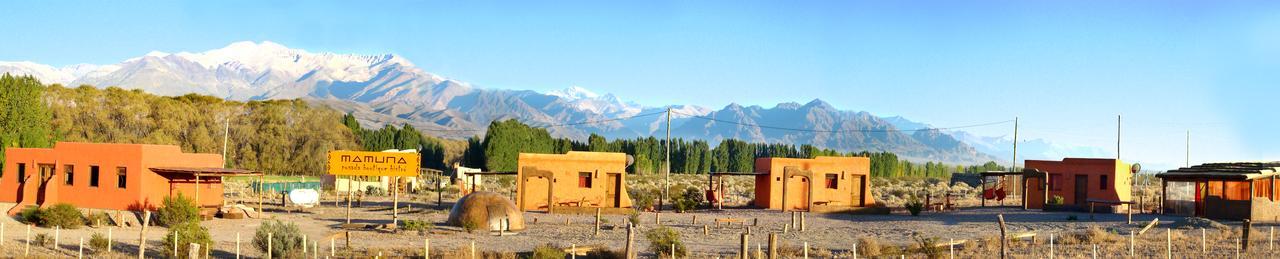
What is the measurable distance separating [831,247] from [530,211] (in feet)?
53.8

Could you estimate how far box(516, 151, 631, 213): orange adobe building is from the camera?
41.4 metres

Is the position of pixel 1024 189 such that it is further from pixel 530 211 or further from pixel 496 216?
pixel 496 216

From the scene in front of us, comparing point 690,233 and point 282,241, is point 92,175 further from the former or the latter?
point 690,233

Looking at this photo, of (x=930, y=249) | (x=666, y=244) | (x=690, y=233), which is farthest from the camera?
(x=690, y=233)

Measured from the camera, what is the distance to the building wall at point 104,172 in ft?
115

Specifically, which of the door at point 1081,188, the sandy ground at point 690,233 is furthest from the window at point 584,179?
the door at point 1081,188

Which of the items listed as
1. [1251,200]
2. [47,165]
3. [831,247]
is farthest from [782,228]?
[47,165]

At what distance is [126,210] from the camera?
34719mm

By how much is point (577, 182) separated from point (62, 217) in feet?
56.3

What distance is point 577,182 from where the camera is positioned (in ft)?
137

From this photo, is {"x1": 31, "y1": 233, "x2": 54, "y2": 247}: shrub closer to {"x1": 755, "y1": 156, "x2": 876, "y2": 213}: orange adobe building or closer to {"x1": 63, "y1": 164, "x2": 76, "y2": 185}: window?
{"x1": 63, "y1": 164, "x2": 76, "y2": 185}: window

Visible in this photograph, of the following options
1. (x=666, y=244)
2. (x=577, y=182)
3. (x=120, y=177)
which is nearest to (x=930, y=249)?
(x=666, y=244)

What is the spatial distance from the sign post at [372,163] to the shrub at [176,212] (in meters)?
4.46

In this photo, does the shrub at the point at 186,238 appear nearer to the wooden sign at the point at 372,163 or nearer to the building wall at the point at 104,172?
the wooden sign at the point at 372,163
